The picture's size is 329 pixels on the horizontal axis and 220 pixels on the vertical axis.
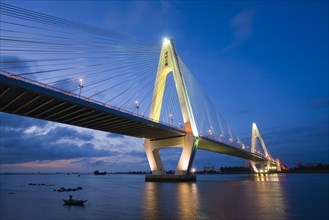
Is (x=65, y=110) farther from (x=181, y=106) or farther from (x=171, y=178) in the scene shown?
(x=171, y=178)

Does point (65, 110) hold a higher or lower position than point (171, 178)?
higher

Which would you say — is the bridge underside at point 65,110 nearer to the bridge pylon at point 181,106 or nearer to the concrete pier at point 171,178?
the bridge pylon at point 181,106

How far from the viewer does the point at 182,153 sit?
43.6 meters

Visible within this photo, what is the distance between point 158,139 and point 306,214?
102ft

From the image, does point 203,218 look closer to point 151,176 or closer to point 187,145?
point 187,145

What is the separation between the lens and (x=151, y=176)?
159 feet

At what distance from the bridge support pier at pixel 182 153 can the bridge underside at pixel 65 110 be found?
1.72m

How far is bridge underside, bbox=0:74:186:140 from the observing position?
22625 millimetres

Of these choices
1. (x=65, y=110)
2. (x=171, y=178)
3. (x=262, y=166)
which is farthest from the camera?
(x=262, y=166)

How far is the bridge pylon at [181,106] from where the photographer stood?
138 feet

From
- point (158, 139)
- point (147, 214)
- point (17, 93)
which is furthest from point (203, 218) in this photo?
point (158, 139)

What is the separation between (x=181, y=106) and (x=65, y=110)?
18462mm

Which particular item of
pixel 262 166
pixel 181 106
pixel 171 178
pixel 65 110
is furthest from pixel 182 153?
pixel 262 166

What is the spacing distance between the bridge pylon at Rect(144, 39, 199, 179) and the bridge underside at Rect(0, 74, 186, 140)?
5.90ft
